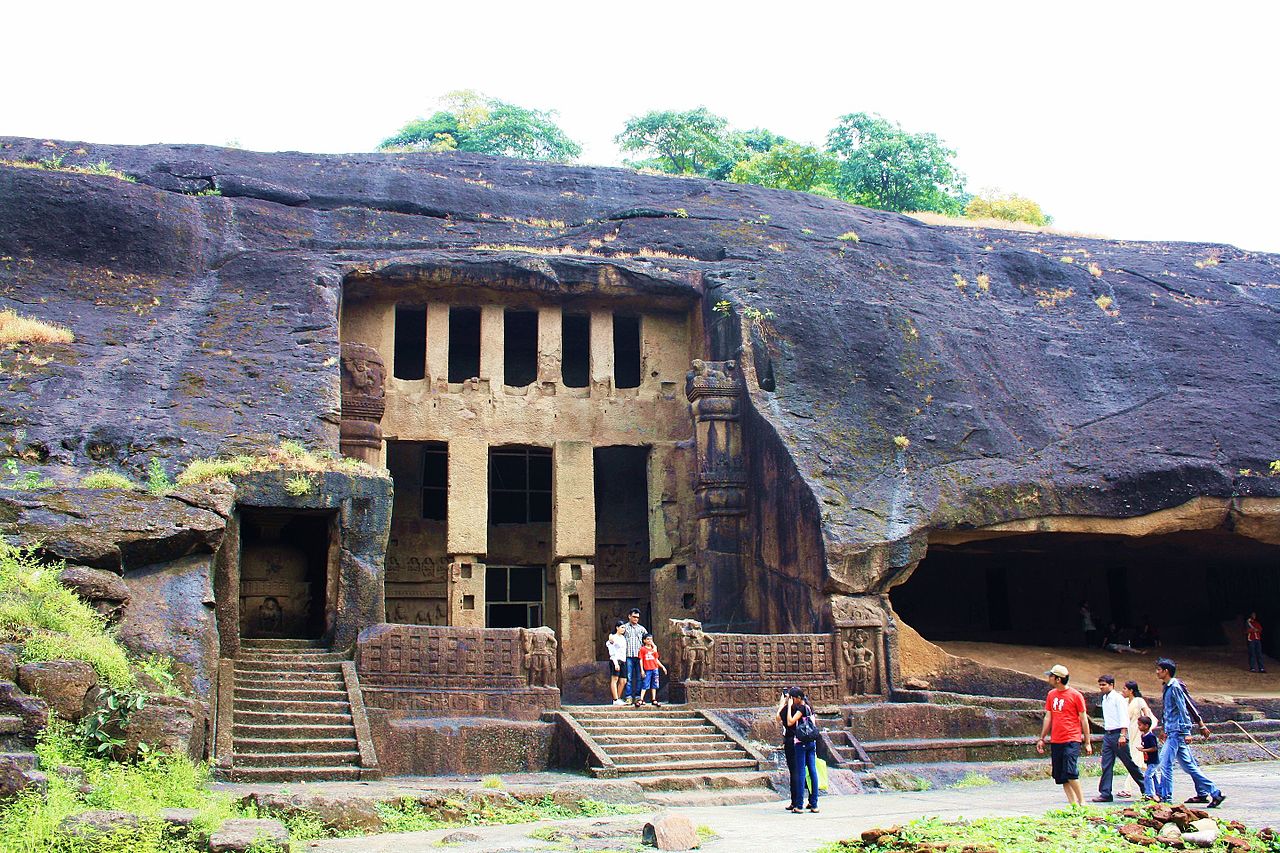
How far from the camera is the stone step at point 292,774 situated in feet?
34.1

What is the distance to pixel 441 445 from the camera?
2108 cm

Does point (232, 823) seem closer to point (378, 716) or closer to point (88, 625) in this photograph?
point (88, 625)

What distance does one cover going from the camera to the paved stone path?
762 centimetres

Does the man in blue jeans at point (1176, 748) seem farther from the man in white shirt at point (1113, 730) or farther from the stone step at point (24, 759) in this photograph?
the stone step at point (24, 759)

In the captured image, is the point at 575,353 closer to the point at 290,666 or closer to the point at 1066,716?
the point at 290,666

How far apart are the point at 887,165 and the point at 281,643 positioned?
1069 inches

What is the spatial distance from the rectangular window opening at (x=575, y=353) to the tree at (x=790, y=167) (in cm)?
1470

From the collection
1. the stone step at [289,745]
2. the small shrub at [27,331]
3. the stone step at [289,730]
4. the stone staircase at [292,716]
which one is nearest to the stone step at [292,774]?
the stone staircase at [292,716]

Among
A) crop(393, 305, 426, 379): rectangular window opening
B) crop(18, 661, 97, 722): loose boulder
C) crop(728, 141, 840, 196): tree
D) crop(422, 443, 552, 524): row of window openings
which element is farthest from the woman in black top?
crop(728, 141, 840, 196): tree

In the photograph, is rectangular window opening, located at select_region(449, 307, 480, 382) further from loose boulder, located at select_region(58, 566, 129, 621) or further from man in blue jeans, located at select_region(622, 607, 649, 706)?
loose boulder, located at select_region(58, 566, 129, 621)

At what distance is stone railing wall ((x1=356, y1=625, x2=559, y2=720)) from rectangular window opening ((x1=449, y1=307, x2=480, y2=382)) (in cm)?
920

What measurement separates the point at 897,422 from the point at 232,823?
12179mm

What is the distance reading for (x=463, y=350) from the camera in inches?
894

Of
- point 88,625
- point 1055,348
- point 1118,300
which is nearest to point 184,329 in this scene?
point 88,625
